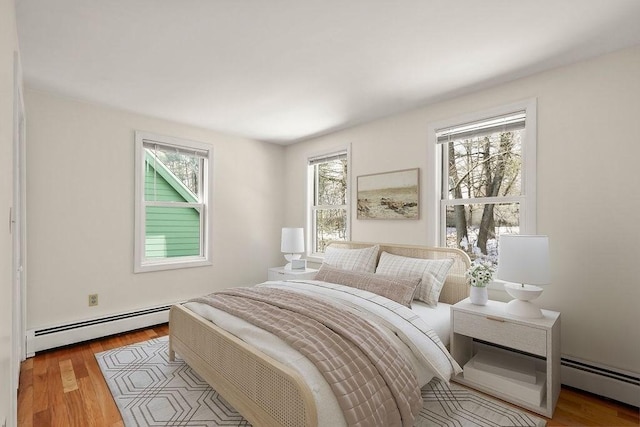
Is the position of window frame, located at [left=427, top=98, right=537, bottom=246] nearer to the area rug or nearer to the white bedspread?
the white bedspread

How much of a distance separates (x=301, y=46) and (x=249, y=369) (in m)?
2.06

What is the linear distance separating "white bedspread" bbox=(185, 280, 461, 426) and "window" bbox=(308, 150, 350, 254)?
1.63m

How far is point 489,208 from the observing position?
2.95 metres

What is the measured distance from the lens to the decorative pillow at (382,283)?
2.65m

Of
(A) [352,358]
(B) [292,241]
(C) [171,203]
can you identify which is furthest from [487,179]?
(C) [171,203]

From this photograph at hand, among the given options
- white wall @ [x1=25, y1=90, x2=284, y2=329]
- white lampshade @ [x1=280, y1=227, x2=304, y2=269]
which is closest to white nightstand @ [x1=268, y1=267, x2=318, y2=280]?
white lampshade @ [x1=280, y1=227, x2=304, y2=269]

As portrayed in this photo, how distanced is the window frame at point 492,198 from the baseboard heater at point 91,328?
3.14 metres

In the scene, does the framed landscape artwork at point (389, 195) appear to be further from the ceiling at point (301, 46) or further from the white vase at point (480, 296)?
the white vase at point (480, 296)

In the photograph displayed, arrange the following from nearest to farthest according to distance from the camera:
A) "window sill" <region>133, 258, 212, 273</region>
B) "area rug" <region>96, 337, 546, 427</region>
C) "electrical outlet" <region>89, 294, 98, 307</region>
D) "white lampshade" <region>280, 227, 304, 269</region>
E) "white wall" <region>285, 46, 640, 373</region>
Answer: "area rug" <region>96, 337, 546, 427</region> < "white wall" <region>285, 46, 640, 373</region> < "electrical outlet" <region>89, 294, 98, 307</region> < "window sill" <region>133, 258, 212, 273</region> < "white lampshade" <region>280, 227, 304, 269</region>

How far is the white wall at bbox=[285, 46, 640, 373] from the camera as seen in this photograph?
7.24ft

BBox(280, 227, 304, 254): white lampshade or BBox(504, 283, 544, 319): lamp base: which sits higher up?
BBox(280, 227, 304, 254): white lampshade

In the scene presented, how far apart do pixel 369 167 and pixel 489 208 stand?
1.38 m

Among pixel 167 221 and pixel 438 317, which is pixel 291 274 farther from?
pixel 438 317

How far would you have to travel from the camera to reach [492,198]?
2.90 meters
